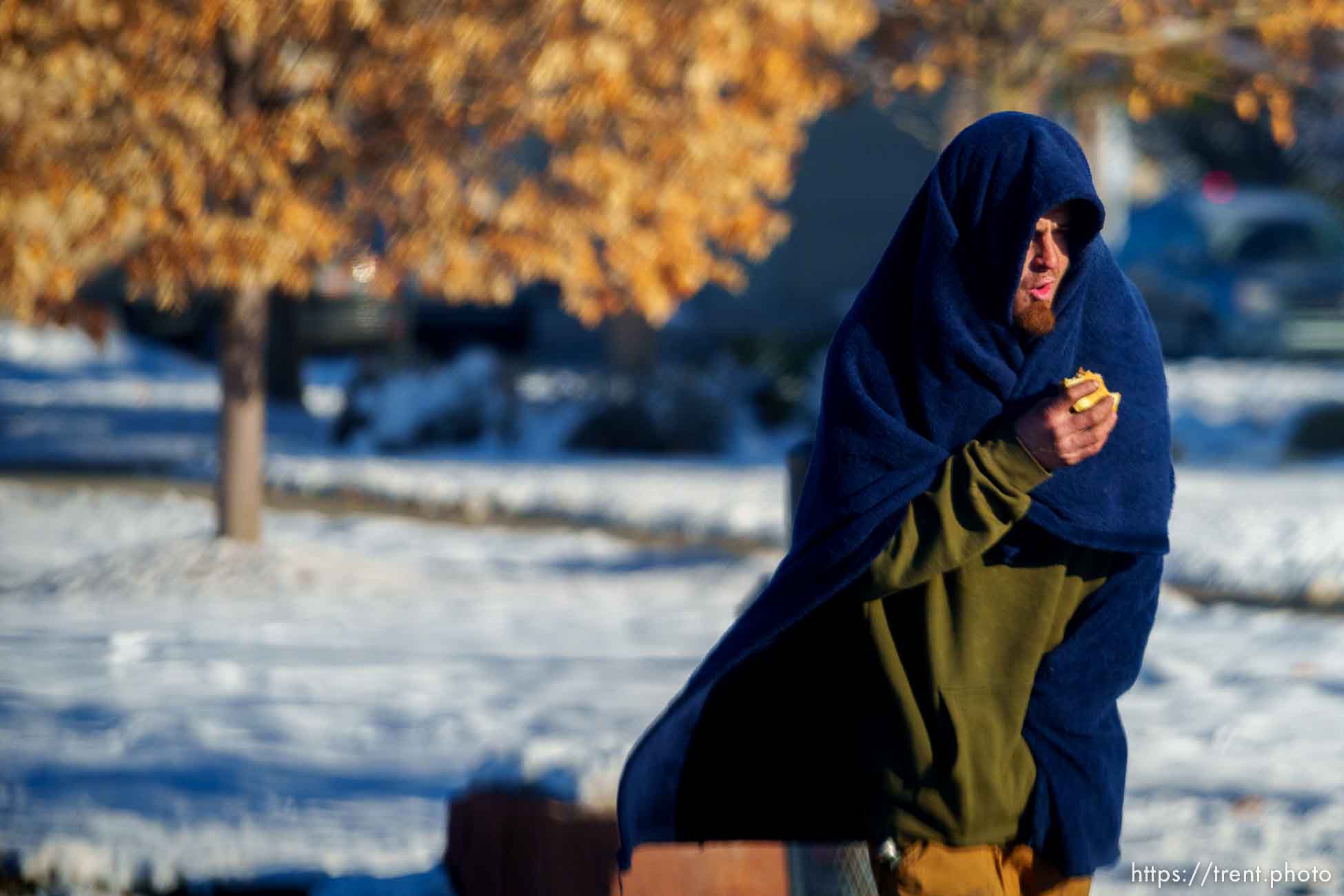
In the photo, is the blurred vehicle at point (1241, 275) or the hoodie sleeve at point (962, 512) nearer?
the hoodie sleeve at point (962, 512)

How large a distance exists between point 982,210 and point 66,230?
5905mm

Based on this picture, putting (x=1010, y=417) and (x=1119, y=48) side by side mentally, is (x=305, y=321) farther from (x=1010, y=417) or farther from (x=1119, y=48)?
(x=1010, y=417)

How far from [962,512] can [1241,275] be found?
17458mm

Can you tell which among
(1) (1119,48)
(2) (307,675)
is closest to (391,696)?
(2) (307,675)

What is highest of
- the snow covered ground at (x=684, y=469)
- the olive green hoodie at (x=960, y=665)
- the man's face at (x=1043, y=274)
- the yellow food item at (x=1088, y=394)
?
the man's face at (x=1043, y=274)

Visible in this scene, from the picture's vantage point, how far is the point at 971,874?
2.73 metres

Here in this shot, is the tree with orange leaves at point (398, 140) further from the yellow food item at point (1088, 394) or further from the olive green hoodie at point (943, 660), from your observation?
the yellow food item at point (1088, 394)

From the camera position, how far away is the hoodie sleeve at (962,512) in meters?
2.63

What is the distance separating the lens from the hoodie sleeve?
263 cm

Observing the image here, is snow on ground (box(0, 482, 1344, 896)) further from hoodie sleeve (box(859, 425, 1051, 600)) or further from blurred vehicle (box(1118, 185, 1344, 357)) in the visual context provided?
blurred vehicle (box(1118, 185, 1344, 357))

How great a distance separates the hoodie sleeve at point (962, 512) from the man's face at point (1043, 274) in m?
0.16

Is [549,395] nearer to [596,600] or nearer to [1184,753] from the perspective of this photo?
[596,600]

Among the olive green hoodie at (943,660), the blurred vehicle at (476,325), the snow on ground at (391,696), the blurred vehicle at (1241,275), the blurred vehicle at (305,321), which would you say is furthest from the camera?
the blurred vehicle at (476,325)

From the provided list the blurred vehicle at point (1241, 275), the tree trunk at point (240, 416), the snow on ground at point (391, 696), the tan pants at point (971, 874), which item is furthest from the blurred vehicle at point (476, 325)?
the tan pants at point (971, 874)
